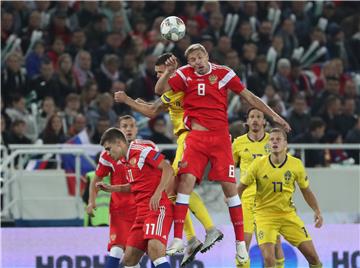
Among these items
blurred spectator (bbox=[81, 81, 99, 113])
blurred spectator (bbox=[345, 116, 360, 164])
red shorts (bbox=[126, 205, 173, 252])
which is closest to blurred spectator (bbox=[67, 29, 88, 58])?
blurred spectator (bbox=[81, 81, 99, 113])

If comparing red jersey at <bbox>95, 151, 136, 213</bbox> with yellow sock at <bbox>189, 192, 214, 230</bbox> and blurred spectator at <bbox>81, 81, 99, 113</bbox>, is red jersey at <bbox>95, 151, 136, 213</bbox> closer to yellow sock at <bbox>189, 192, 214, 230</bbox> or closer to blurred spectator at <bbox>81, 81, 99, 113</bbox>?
yellow sock at <bbox>189, 192, 214, 230</bbox>

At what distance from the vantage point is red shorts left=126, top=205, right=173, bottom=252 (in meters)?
11.8

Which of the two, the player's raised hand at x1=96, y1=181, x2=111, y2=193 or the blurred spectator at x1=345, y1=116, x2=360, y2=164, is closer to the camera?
the player's raised hand at x1=96, y1=181, x2=111, y2=193

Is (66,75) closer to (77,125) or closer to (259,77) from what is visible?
(77,125)

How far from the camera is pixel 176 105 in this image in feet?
42.0

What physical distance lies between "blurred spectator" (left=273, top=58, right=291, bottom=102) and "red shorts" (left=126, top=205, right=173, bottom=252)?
8.41m

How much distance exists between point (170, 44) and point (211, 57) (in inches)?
30.7

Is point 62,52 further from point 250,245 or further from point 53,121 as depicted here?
point 250,245

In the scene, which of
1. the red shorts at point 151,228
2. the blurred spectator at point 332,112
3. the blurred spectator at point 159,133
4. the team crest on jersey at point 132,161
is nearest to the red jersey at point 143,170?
the team crest on jersey at point 132,161

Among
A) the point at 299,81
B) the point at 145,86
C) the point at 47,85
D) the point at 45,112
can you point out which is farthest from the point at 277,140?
the point at 299,81

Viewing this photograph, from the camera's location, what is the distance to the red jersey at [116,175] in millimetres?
13133

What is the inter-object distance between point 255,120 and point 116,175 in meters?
1.93

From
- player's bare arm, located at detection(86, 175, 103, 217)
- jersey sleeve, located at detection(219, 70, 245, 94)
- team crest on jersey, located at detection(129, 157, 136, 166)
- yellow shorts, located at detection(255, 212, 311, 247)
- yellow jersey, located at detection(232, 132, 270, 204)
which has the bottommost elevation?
yellow shorts, located at detection(255, 212, 311, 247)

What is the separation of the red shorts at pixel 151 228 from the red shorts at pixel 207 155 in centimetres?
52
